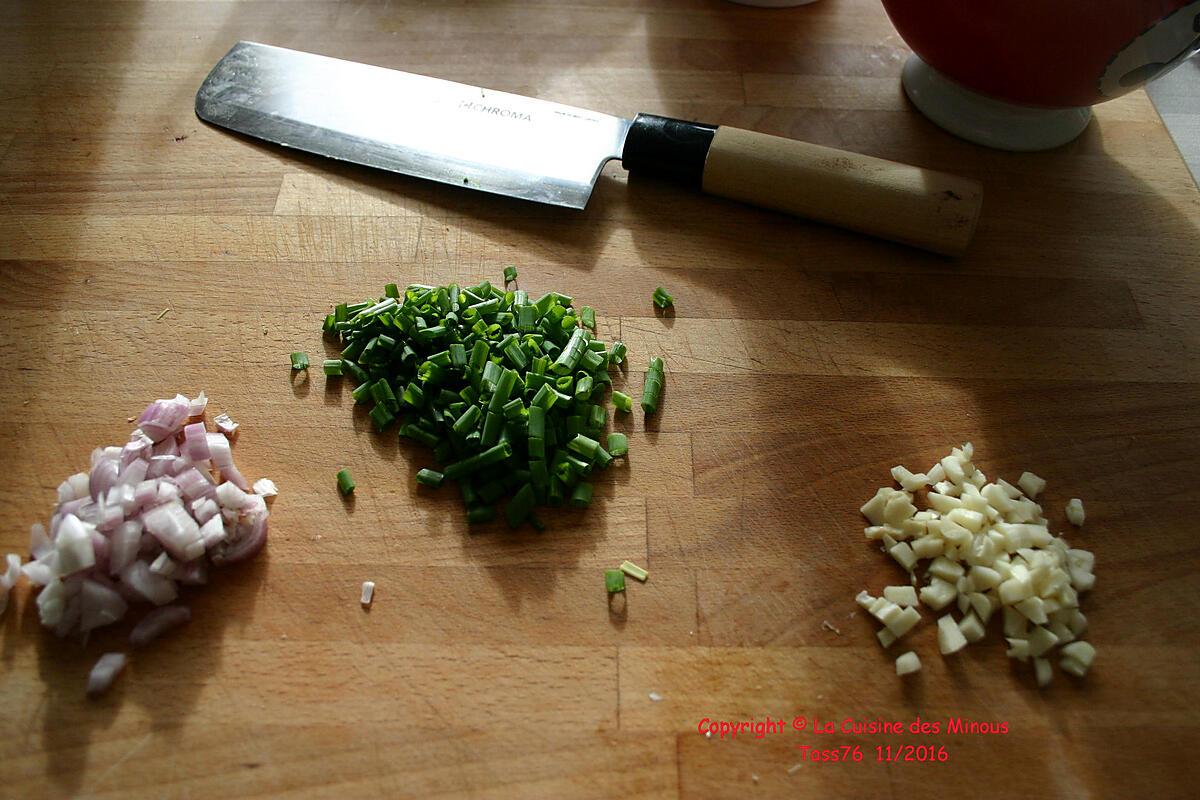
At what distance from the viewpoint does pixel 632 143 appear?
58.3 inches

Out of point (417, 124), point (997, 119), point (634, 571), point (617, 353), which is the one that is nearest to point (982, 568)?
point (634, 571)

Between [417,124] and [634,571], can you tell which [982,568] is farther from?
[417,124]

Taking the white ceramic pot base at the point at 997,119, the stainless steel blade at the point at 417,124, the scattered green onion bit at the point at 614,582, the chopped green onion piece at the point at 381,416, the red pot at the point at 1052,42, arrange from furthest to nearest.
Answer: the white ceramic pot base at the point at 997,119, the stainless steel blade at the point at 417,124, the red pot at the point at 1052,42, the chopped green onion piece at the point at 381,416, the scattered green onion bit at the point at 614,582

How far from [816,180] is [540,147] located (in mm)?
479

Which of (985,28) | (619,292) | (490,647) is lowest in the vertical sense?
(490,647)

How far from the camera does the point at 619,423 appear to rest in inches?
49.1

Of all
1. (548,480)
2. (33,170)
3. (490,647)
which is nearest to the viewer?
(490,647)

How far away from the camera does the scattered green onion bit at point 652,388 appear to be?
49.0 inches

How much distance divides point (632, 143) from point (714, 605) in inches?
32.3

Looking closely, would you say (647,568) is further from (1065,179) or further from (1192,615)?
(1065,179)

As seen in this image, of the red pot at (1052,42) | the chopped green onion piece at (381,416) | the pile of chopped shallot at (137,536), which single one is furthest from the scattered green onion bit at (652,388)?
the red pot at (1052,42)

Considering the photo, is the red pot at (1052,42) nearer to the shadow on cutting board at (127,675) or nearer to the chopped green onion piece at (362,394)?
the chopped green onion piece at (362,394)

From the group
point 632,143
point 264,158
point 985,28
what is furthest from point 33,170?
point 985,28

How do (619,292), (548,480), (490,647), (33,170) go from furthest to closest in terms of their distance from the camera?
(33,170) < (619,292) < (548,480) < (490,647)
